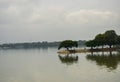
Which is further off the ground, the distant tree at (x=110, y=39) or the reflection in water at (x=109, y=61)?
the distant tree at (x=110, y=39)

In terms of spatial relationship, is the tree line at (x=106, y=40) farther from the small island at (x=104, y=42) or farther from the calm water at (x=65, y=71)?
the calm water at (x=65, y=71)

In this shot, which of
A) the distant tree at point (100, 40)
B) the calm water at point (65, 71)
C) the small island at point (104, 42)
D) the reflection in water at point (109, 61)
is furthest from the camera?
the small island at point (104, 42)

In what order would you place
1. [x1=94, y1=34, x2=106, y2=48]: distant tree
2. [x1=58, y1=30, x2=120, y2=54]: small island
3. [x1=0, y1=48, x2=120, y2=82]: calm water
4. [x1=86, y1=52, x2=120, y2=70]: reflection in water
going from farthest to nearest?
[x1=58, y1=30, x2=120, y2=54]: small island, [x1=94, y1=34, x2=106, y2=48]: distant tree, [x1=86, y1=52, x2=120, y2=70]: reflection in water, [x1=0, y1=48, x2=120, y2=82]: calm water

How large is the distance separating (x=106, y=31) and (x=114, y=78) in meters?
79.3

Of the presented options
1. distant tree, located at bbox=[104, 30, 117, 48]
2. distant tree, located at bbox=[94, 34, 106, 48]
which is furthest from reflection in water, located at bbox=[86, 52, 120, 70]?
distant tree, located at bbox=[104, 30, 117, 48]

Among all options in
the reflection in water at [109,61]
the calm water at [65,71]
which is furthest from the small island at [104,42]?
the calm water at [65,71]

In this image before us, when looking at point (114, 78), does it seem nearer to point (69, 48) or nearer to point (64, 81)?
point (64, 81)

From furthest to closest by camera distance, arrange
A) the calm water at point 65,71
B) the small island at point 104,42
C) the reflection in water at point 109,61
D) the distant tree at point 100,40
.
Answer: the small island at point 104,42 < the distant tree at point 100,40 < the reflection in water at point 109,61 < the calm water at point 65,71

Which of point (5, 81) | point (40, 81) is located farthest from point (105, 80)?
point (5, 81)

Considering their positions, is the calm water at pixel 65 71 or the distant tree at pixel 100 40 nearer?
the calm water at pixel 65 71

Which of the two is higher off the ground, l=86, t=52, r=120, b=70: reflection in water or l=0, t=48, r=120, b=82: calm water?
l=86, t=52, r=120, b=70: reflection in water

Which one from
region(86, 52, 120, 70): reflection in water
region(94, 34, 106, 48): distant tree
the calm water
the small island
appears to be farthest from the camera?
the small island

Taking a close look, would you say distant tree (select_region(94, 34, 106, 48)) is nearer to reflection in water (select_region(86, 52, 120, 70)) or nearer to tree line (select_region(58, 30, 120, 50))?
tree line (select_region(58, 30, 120, 50))

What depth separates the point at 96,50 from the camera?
107 m
